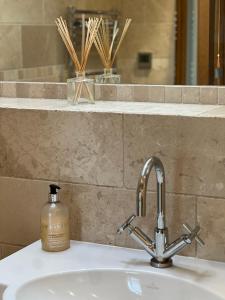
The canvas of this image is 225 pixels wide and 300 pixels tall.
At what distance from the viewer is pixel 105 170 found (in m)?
1.53

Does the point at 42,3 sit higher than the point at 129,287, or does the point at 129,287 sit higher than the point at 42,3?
the point at 42,3

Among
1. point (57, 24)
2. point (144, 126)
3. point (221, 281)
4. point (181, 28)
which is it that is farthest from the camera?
point (57, 24)

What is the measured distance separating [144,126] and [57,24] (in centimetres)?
49

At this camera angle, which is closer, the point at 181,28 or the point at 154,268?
the point at 154,268

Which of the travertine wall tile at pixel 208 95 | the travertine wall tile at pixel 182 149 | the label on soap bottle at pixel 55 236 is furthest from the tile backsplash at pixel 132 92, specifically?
the label on soap bottle at pixel 55 236

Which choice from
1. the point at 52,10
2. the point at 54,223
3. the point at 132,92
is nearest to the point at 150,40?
the point at 132,92

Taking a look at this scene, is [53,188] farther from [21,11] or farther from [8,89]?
[21,11]

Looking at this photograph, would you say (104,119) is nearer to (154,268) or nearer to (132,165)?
(132,165)

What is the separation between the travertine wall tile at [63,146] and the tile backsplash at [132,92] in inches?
7.7

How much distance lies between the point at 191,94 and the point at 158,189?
1.04 ft

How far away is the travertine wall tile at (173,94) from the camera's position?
62.8 inches

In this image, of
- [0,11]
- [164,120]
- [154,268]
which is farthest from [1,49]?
[154,268]

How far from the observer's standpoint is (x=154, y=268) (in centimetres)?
142

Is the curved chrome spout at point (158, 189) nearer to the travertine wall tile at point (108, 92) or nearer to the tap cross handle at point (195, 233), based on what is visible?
the tap cross handle at point (195, 233)
